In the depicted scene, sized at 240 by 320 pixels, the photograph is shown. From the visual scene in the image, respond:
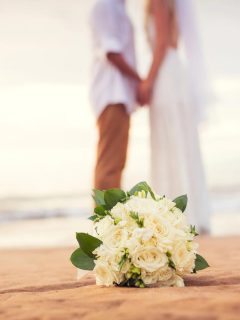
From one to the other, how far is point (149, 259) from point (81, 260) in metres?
0.20

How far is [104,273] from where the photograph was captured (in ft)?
5.37

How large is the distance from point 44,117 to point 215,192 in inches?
118

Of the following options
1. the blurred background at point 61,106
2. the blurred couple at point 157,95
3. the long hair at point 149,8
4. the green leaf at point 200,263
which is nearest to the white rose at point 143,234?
the green leaf at point 200,263

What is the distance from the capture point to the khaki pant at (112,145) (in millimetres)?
3971

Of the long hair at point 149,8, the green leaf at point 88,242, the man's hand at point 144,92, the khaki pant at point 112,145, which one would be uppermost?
the long hair at point 149,8

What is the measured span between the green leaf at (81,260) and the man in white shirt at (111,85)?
7.47 feet

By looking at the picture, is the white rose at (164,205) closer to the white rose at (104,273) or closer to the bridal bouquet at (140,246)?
the bridal bouquet at (140,246)

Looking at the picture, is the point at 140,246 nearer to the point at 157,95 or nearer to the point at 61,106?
the point at 157,95

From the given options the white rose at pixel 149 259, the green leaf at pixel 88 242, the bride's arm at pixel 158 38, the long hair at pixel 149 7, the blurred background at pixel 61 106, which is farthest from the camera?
the blurred background at pixel 61 106

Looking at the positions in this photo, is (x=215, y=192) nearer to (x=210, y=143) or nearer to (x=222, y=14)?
(x=210, y=143)

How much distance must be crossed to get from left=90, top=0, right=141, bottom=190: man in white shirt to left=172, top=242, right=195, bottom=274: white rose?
2346 mm

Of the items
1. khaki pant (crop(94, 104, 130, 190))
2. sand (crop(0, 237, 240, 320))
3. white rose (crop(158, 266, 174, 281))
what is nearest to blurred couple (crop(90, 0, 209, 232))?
khaki pant (crop(94, 104, 130, 190))

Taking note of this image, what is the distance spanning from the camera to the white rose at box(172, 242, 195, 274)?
1.62 m

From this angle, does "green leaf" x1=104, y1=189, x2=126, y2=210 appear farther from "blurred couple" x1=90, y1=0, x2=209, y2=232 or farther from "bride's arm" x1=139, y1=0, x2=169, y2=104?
"bride's arm" x1=139, y1=0, x2=169, y2=104
